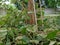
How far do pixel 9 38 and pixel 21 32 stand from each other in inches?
4.4

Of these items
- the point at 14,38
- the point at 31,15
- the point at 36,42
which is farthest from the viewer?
the point at 31,15

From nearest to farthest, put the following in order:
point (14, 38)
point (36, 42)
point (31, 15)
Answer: point (36, 42) → point (14, 38) → point (31, 15)

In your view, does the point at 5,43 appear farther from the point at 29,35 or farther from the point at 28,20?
the point at 28,20

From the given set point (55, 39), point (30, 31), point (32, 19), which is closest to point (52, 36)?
point (55, 39)

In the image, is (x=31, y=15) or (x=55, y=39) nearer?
(x=55, y=39)

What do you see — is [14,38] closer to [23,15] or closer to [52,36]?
[52,36]

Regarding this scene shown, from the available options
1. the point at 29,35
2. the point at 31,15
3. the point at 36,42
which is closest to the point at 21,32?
the point at 29,35

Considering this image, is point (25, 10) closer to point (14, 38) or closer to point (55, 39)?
point (14, 38)

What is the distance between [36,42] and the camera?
3.79 feet

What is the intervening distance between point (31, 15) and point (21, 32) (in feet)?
1.20

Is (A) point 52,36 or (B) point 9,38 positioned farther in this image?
Result: (B) point 9,38

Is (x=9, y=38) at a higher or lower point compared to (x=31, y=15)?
lower

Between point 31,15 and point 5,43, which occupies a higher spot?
point 31,15

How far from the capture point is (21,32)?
1333 mm
